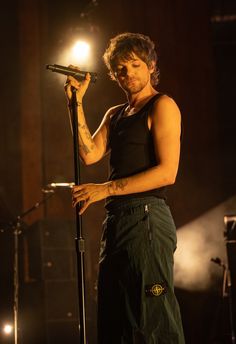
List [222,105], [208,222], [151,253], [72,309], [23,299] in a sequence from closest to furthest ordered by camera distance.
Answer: [151,253] < [72,309] < [23,299] < [208,222] < [222,105]

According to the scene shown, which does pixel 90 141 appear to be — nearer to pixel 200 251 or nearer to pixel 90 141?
pixel 90 141

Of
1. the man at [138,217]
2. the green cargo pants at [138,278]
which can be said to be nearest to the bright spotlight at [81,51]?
the man at [138,217]

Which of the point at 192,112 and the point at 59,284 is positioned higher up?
the point at 192,112

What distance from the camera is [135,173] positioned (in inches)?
94.8

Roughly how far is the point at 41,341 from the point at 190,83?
3.59 metres

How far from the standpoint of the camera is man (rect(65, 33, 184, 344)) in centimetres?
224

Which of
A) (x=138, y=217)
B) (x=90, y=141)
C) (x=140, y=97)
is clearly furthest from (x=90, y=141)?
(x=138, y=217)

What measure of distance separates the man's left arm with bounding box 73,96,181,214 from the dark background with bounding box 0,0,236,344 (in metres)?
4.41

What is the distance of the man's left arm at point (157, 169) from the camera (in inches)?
90.2

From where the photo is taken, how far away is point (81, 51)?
693cm

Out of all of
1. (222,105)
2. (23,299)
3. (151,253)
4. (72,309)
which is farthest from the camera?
(222,105)

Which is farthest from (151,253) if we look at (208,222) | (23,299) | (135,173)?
(208,222)

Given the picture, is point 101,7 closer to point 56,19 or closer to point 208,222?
point 56,19

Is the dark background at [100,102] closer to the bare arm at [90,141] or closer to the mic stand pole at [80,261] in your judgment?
the bare arm at [90,141]
